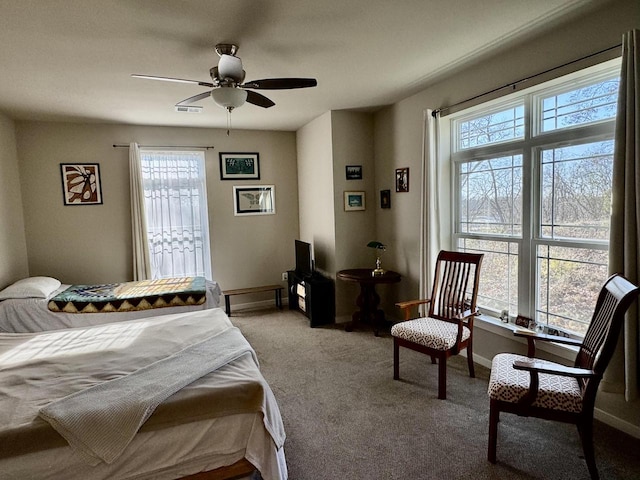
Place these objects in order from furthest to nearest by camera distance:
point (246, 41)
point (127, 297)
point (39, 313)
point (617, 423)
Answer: point (127, 297) < point (39, 313) < point (246, 41) < point (617, 423)

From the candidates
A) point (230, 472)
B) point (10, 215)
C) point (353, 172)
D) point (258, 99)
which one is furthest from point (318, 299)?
point (10, 215)

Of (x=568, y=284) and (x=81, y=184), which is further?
(x=81, y=184)

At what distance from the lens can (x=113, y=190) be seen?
15.8 feet

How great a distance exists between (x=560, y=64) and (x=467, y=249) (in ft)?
5.70

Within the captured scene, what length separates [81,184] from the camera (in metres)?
4.68

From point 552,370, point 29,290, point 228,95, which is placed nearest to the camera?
point 552,370

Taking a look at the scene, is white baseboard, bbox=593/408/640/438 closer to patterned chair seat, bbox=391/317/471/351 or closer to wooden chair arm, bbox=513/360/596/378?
wooden chair arm, bbox=513/360/596/378

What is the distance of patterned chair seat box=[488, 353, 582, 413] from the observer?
190cm

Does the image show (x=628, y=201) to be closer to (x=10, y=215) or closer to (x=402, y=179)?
(x=402, y=179)

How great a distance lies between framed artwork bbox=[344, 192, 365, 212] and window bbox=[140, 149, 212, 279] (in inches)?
82.7

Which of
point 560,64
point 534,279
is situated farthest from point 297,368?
point 560,64

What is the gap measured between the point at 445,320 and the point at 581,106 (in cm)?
194

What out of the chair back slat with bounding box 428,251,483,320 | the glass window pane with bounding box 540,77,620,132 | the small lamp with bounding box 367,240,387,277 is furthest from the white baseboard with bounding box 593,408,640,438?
the small lamp with bounding box 367,240,387,277

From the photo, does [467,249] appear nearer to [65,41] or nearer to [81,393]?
[81,393]
